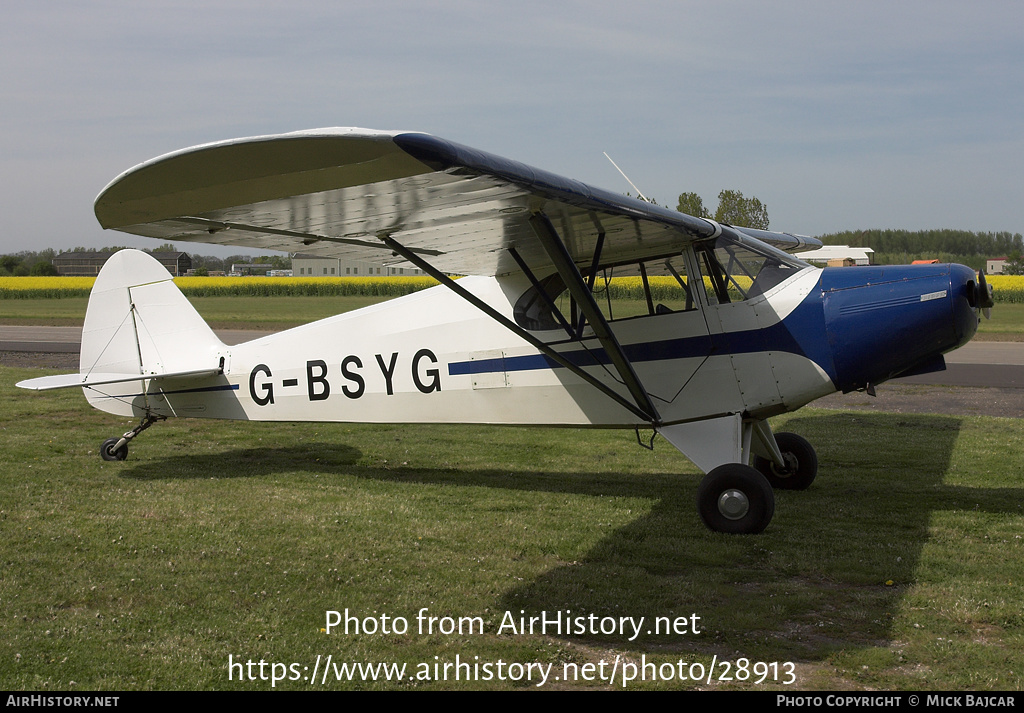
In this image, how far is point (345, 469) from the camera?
352 inches

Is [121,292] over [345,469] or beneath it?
over

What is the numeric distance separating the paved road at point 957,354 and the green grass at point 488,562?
7380 millimetres

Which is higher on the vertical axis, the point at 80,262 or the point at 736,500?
the point at 80,262

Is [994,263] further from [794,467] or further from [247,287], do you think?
[794,467]

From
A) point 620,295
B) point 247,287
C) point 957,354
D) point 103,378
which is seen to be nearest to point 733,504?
point 620,295

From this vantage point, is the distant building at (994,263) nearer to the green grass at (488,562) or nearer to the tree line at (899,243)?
the tree line at (899,243)

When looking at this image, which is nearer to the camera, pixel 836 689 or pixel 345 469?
pixel 836 689

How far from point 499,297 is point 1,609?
4463 millimetres

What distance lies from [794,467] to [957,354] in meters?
15.0

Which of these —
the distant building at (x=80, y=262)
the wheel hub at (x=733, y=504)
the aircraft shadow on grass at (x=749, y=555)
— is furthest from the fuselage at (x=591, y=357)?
the distant building at (x=80, y=262)

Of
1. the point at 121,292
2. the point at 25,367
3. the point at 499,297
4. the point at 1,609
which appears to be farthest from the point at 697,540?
the point at 25,367

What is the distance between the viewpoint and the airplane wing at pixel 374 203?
3635 millimetres

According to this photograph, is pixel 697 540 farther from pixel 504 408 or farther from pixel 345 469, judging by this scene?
pixel 345 469

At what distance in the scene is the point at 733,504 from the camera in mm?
6230
